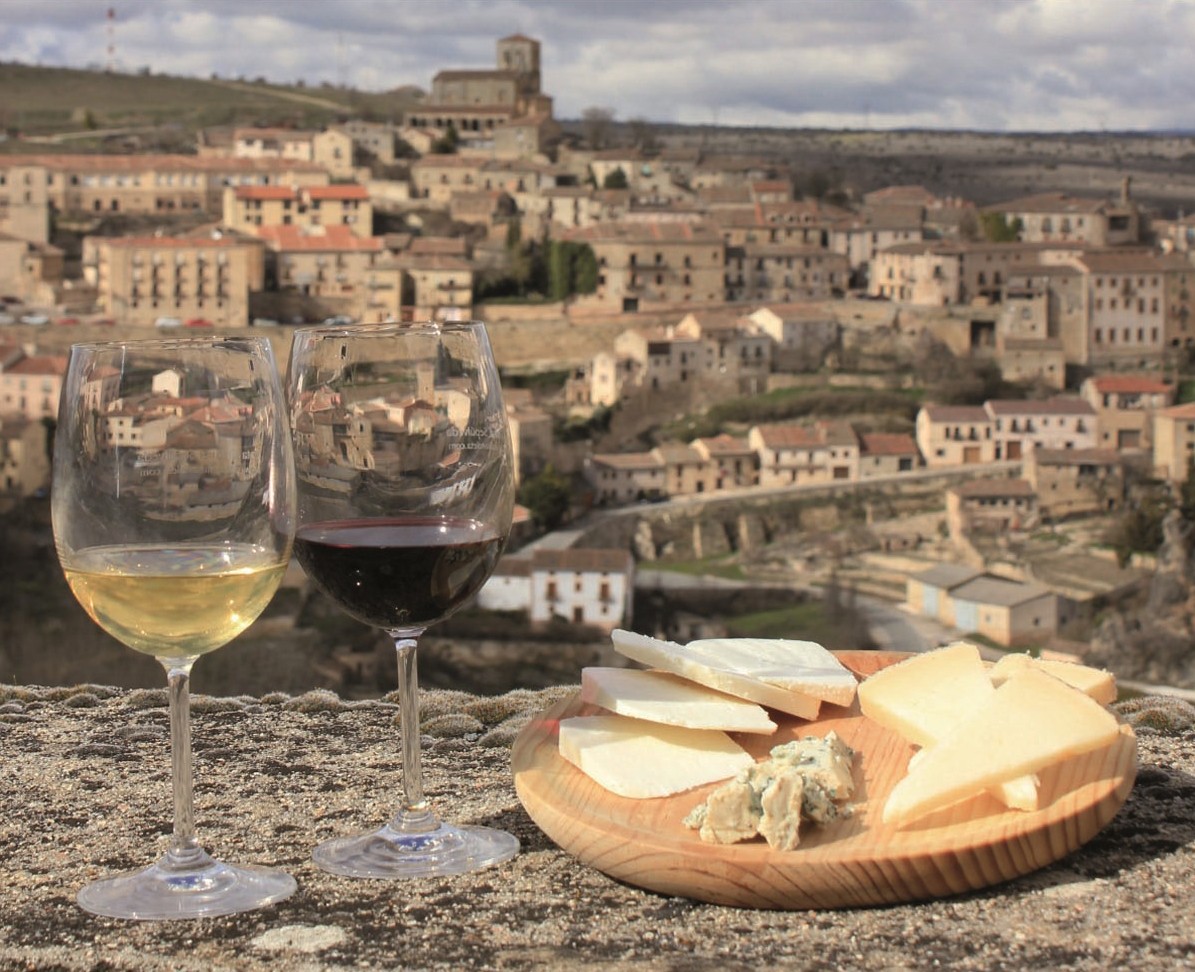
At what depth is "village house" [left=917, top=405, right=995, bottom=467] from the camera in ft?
118

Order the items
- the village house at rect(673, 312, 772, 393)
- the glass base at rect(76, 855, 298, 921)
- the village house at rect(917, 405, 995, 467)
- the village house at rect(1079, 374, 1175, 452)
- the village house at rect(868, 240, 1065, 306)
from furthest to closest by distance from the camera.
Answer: the village house at rect(868, 240, 1065, 306), the village house at rect(673, 312, 772, 393), the village house at rect(1079, 374, 1175, 452), the village house at rect(917, 405, 995, 467), the glass base at rect(76, 855, 298, 921)

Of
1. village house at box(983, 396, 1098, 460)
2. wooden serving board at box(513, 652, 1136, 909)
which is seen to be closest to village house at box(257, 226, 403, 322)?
village house at box(983, 396, 1098, 460)

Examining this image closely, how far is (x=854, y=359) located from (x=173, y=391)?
128 ft

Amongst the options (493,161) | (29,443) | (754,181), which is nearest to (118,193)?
(493,161)

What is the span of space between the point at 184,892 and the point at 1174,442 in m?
34.9

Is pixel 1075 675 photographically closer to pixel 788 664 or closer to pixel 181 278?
pixel 788 664

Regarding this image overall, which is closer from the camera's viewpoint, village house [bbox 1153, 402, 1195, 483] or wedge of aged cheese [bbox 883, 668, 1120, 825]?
wedge of aged cheese [bbox 883, 668, 1120, 825]

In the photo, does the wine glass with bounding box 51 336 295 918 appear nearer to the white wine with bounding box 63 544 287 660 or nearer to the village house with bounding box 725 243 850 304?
the white wine with bounding box 63 544 287 660

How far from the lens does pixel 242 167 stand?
157 ft

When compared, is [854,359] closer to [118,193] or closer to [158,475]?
[118,193]

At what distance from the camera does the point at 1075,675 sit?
2.14 m

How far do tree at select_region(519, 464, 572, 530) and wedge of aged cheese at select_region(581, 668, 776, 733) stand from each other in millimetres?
30083

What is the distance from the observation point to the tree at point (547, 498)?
3222cm

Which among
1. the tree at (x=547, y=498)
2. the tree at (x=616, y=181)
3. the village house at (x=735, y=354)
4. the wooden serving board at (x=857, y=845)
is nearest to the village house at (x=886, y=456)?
the village house at (x=735, y=354)
